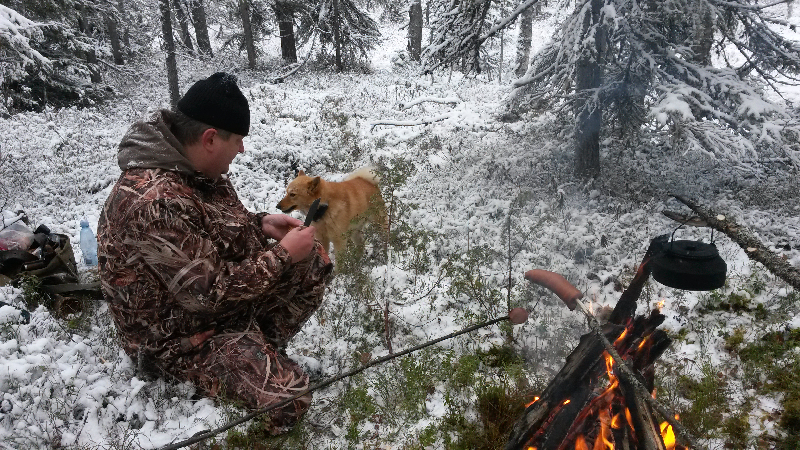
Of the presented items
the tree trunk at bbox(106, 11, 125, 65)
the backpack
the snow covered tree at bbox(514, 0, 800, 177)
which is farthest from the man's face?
the tree trunk at bbox(106, 11, 125, 65)

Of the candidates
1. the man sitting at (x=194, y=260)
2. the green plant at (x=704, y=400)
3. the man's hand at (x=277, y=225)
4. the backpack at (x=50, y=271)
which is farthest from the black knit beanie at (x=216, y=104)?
the green plant at (x=704, y=400)

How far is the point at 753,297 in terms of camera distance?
460 cm

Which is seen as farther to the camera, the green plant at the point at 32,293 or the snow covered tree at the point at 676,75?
the snow covered tree at the point at 676,75

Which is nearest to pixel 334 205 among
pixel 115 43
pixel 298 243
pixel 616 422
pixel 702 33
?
pixel 298 243

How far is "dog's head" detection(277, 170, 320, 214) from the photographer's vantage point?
593 centimetres

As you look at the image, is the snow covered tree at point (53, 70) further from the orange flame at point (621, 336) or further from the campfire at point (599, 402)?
the orange flame at point (621, 336)

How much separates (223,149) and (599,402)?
107 inches

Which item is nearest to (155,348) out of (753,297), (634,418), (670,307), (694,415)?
(634,418)

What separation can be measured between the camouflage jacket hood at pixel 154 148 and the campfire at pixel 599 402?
7.69 feet

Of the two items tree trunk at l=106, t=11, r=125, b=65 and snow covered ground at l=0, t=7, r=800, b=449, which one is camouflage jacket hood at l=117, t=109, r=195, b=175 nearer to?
snow covered ground at l=0, t=7, r=800, b=449

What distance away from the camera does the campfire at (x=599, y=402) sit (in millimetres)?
2416

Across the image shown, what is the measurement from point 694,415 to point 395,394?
6.70ft

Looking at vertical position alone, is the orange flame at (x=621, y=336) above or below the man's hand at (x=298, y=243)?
below

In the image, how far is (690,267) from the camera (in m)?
2.76
